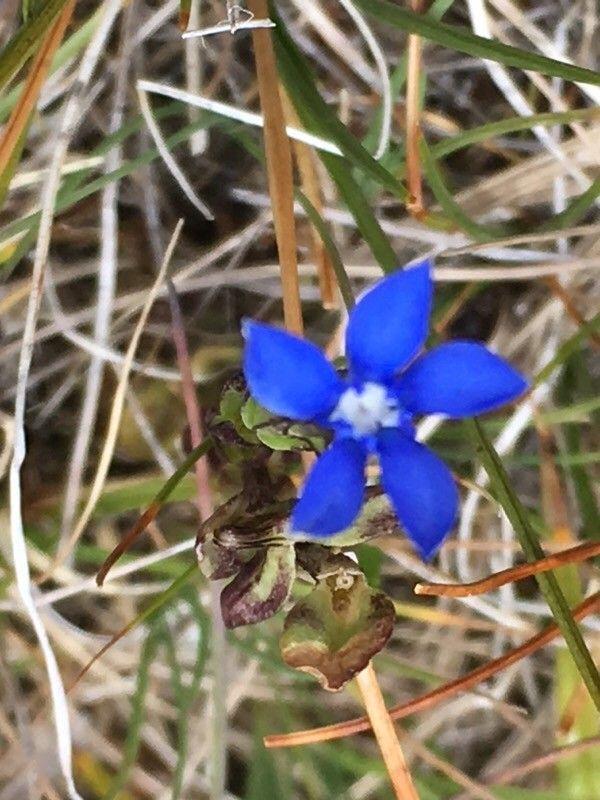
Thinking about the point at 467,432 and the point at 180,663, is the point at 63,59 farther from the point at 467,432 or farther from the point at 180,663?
the point at 180,663

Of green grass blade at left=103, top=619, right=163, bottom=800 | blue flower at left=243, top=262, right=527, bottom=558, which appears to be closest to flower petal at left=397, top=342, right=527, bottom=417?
blue flower at left=243, top=262, right=527, bottom=558

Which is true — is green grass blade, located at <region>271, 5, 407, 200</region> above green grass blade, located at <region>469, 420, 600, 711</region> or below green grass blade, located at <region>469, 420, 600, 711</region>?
above

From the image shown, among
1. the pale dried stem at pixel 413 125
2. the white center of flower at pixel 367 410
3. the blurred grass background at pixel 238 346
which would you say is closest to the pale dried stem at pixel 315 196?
the blurred grass background at pixel 238 346

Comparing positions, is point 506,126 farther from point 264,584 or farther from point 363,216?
point 264,584

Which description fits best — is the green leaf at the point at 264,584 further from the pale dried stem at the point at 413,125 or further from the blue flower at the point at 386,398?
the pale dried stem at the point at 413,125

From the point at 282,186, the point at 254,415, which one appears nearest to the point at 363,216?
the point at 282,186

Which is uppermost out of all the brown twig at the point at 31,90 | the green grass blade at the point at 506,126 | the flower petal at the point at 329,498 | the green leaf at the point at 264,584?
the brown twig at the point at 31,90

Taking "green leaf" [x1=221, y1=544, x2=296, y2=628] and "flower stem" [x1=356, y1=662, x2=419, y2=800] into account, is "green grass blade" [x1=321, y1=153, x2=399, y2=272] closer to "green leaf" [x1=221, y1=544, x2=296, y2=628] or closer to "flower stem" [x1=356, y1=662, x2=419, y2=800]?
"green leaf" [x1=221, y1=544, x2=296, y2=628]
